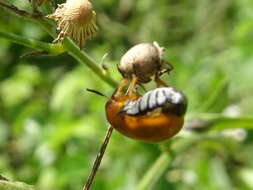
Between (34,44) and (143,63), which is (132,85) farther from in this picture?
(34,44)

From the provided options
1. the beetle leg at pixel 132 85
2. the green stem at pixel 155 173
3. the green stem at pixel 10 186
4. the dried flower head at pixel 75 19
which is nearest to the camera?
the green stem at pixel 10 186

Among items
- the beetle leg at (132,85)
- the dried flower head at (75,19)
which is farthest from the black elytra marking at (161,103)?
the dried flower head at (75,19)

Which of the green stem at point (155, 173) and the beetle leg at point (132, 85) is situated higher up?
the beetle leg at point (132, 85)

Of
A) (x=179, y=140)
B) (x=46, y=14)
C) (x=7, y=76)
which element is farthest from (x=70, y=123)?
(x=46, y=14)

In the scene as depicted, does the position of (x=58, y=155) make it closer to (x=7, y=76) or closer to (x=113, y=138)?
(x=113, y=138)

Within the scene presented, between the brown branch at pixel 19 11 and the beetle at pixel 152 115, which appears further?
the brown branch at pixel 19 11

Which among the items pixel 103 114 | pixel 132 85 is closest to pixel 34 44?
pixel 132 85

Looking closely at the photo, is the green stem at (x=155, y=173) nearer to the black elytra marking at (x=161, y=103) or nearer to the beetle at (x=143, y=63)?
the beetle at (x=143, y=63)

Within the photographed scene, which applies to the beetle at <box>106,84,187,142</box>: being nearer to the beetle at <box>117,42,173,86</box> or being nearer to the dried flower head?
the beetle at <box>117,42,173,86</box>
